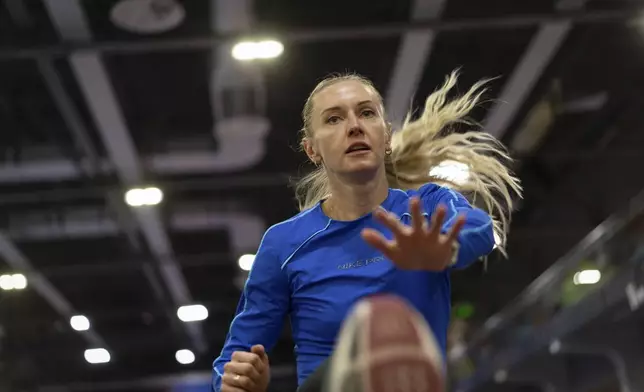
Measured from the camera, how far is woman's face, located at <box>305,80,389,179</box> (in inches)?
77.0

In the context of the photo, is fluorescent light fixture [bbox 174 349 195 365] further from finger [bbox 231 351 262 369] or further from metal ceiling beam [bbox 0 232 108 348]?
finger [bbox 231 351 262 369]

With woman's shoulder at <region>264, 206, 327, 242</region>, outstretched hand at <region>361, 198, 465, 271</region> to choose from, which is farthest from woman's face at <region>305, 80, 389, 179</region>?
outstretched hand at <region>361, 198, 465, 271</region>

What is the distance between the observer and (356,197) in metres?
2.02

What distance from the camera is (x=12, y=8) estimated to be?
4.50 m

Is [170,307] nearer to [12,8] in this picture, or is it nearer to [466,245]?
[12,8]

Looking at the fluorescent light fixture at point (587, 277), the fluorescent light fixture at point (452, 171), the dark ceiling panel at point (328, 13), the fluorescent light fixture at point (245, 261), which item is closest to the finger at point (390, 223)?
the fluorescent light fixture at point (452, 171)

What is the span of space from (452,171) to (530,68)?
3126 millimetres

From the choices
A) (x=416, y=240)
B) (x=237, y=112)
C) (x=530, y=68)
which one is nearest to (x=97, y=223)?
(x=237, y=112)

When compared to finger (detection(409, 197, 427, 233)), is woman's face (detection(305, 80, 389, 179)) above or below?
above

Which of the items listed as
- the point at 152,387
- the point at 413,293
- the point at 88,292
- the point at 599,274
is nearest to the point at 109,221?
the point at 88,292

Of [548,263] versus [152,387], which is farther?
[152,387]

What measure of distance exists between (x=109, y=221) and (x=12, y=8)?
129 inches

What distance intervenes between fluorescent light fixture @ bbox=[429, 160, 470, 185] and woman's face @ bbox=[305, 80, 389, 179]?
0.31 m

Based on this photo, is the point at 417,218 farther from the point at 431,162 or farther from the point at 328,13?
the point at 328,13
